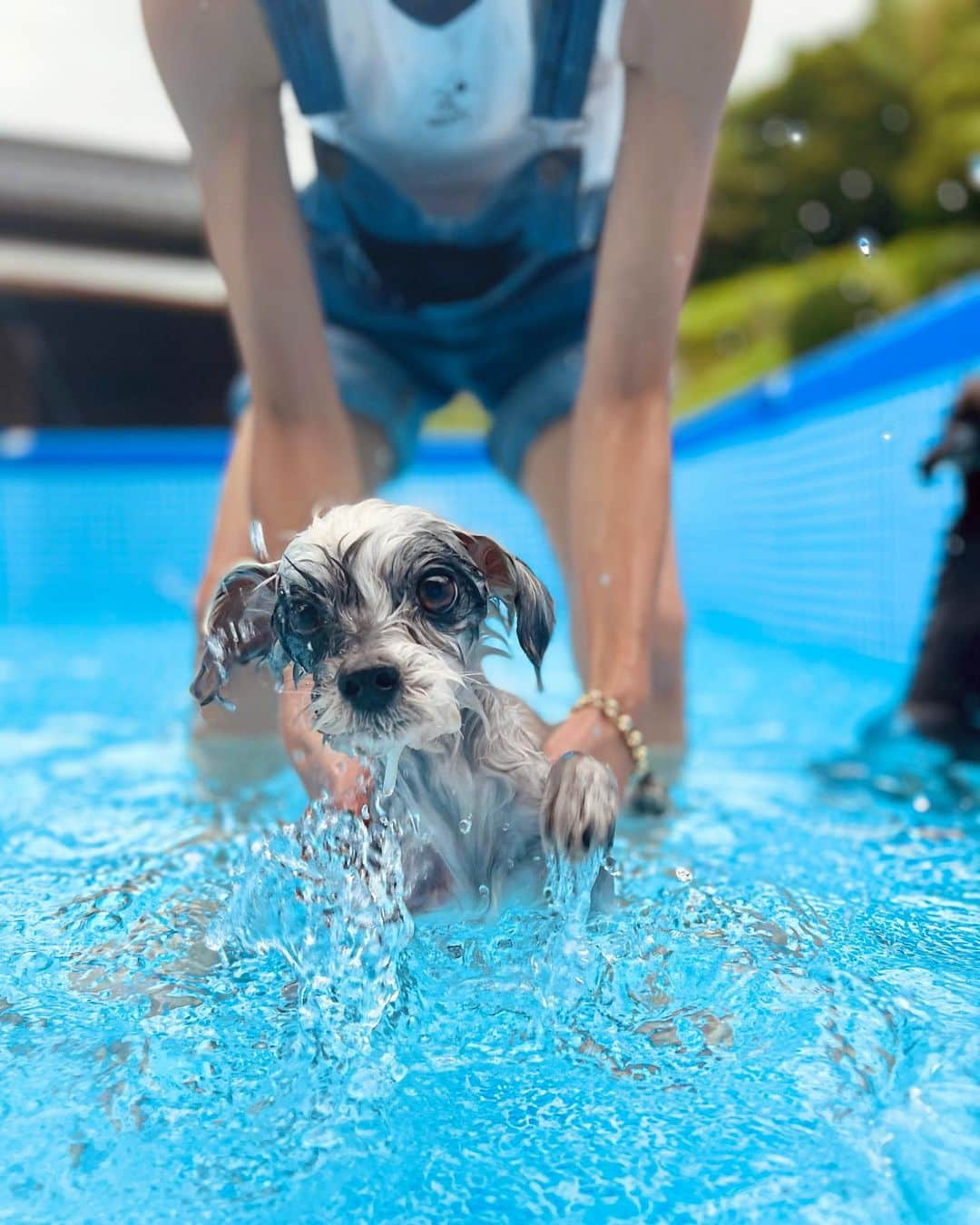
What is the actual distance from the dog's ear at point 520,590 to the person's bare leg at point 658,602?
2.61 ft

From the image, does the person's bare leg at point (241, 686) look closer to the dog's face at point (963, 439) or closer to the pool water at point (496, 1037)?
the pool water at point (496, 1037)

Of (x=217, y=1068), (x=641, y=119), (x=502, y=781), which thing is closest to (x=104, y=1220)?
(x=217, y=1068)

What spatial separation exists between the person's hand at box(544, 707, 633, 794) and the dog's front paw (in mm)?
253

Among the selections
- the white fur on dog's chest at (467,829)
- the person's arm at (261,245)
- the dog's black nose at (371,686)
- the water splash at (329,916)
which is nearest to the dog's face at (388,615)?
the dog's black nose at (371,686)

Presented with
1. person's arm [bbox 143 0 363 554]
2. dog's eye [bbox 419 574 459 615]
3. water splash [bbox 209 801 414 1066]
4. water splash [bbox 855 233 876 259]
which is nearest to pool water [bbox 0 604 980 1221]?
water splash [bbox 209 801 414 1066]

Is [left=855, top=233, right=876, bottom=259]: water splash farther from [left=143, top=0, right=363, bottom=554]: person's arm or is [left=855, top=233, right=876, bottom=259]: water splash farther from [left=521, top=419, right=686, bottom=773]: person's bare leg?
[left=143, top=0, right=363, bottom=554]: person's arm

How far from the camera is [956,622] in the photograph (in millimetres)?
3846

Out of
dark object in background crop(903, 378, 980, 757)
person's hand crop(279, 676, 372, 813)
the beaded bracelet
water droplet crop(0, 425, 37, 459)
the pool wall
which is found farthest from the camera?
water droplet crop(0, 425, 37, 459)

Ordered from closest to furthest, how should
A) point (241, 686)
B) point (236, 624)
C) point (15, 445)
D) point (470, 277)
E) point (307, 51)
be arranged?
point (236, 624)
point (307, 51)
point (241, 686)
point (470, 277)
point (15, 445)

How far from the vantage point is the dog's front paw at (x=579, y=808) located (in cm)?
183

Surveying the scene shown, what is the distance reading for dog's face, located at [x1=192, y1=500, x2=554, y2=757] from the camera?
1787 millimetres

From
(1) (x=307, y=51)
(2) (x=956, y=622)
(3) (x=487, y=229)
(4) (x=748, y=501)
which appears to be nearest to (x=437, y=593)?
(1) (x=307, y=51)

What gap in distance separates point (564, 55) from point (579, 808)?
1.57 m

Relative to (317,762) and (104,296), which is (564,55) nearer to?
(317,762)
